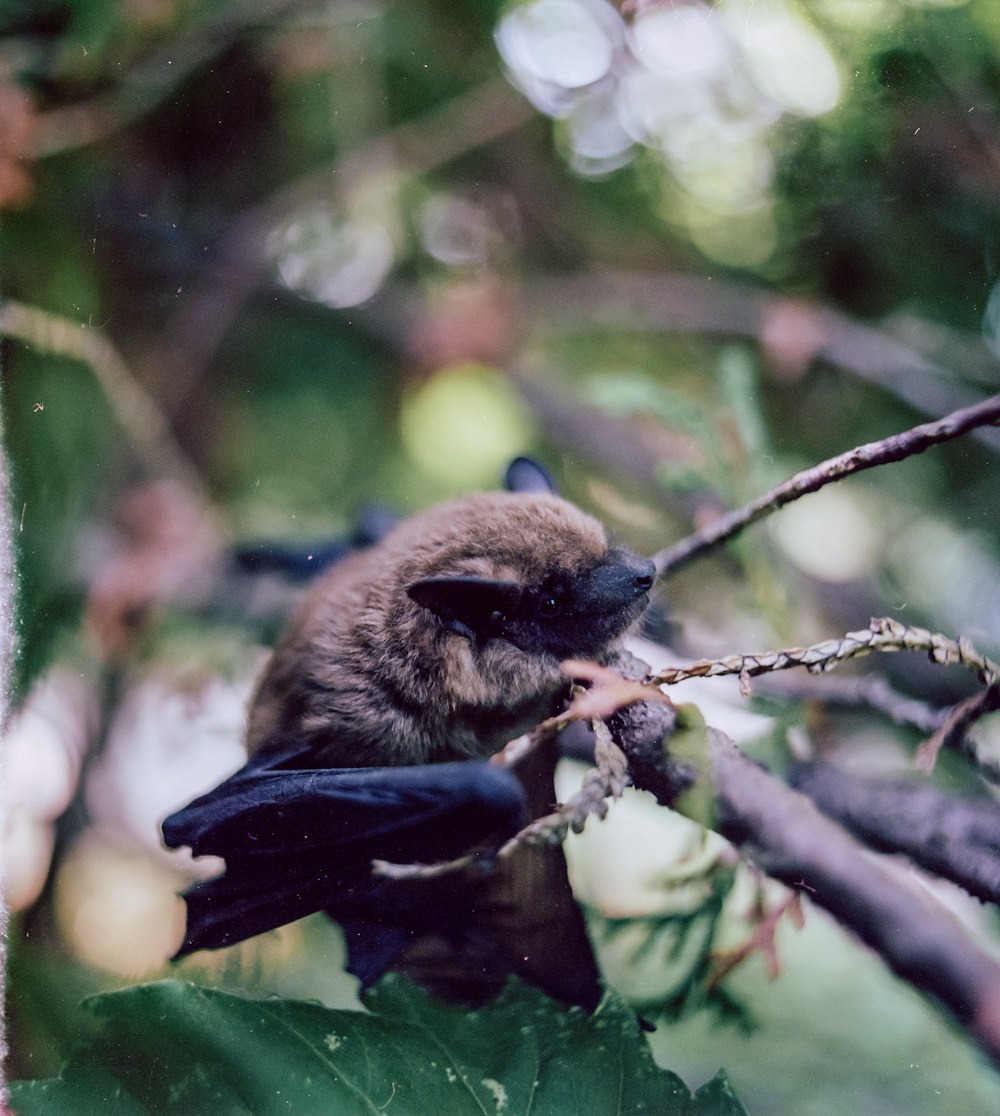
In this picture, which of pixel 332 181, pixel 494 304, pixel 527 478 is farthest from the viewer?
pixel 494 304

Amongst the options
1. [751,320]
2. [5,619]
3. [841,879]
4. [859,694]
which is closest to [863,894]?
[841,879]

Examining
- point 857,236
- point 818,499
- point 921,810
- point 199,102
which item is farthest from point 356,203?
point 921,810

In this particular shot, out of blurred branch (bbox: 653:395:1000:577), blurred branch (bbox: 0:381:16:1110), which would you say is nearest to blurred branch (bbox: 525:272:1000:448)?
blurred branch (bbox: 653:395:1000:577)

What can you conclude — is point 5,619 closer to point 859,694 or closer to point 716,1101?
point 716,1101

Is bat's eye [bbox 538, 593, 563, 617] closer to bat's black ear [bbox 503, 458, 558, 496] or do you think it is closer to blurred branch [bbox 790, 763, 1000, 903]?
bat's black ear [bbox 503, 458, 558, 496]

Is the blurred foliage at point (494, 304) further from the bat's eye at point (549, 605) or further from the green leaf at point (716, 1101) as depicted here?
the bat's eye at point (549, 605)

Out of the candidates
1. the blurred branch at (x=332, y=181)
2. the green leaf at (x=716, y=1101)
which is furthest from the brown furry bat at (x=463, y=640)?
the blurred branch at (x=332, y=181)
